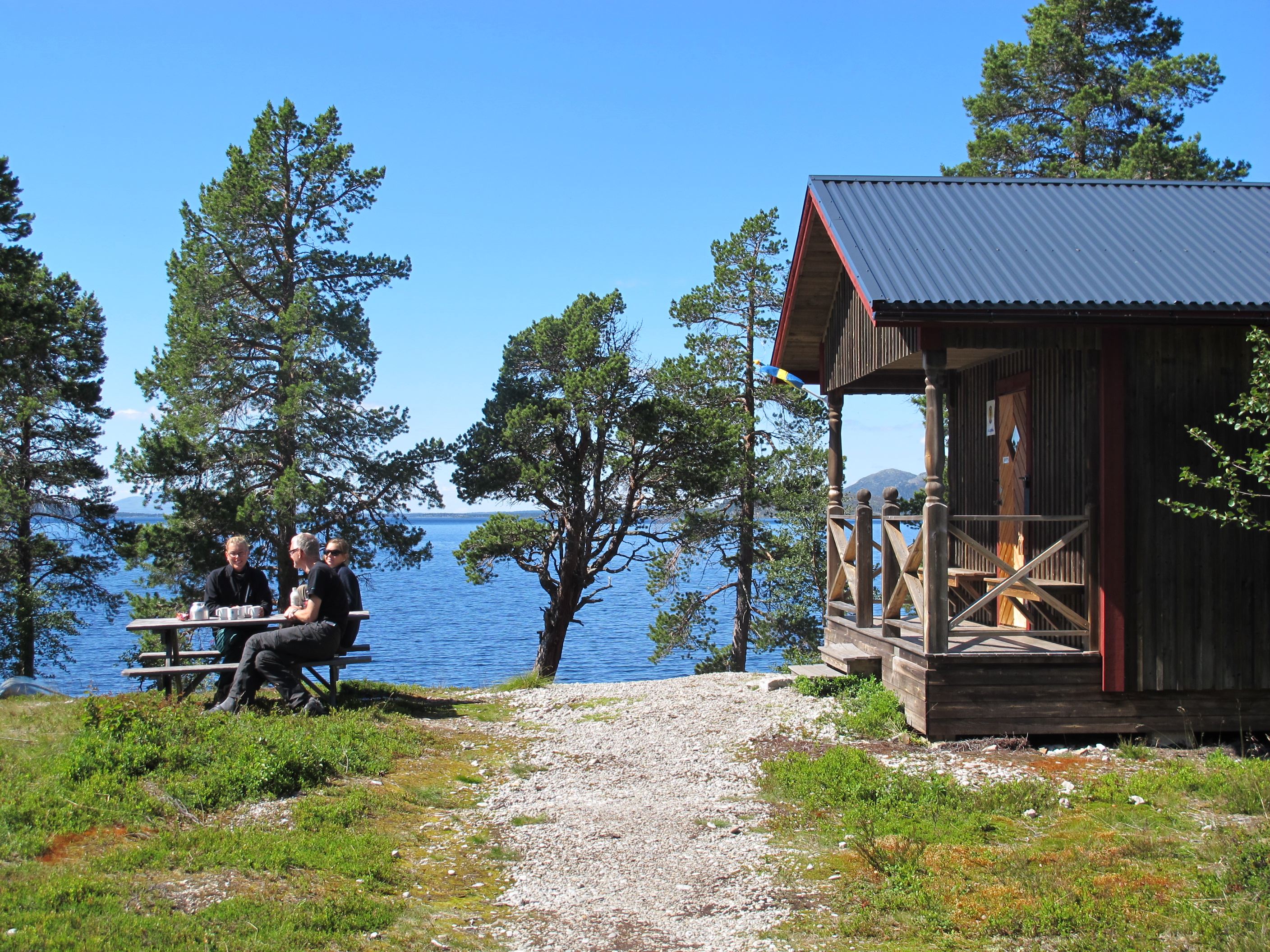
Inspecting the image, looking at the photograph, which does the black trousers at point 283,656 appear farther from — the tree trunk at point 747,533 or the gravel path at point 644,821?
the tree trunk at point 747,533

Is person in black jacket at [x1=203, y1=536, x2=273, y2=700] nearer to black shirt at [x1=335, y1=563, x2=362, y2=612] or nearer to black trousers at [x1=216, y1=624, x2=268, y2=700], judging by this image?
black trousers at [x1=216, y1=624, x2=268, y2=700]

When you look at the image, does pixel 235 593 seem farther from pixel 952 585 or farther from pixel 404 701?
pixel 952 585

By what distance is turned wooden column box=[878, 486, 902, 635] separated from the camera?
32.3 ft

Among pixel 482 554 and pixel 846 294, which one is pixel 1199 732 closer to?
pixel 846 294

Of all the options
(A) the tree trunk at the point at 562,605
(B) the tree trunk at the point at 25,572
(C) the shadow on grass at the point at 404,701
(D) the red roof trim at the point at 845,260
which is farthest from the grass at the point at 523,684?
(B) the tree trunk at the point at 25,572

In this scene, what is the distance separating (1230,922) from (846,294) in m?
8.39

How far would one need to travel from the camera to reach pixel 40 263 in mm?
27406

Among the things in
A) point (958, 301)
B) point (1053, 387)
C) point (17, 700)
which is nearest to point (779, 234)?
point (1053, 387)

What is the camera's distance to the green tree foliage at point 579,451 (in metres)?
21.8

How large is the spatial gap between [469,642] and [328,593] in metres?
31.2

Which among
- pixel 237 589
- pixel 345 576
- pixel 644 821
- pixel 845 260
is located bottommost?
pixel 644 821

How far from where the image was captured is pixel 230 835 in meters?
5.56

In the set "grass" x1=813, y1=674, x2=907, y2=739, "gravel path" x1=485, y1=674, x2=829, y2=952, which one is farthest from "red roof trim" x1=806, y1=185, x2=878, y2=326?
"gravel path" x1=485, y1=674, x2=829, y2=952

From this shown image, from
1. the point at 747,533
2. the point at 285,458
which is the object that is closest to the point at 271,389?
the point at 285,458
